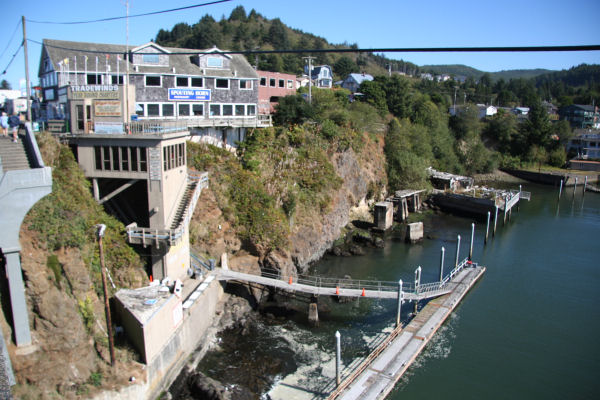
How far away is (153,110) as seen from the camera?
4025 centimetres

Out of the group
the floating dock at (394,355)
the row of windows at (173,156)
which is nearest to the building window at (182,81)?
the row of windows at (173,156)

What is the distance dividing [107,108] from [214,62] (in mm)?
19245

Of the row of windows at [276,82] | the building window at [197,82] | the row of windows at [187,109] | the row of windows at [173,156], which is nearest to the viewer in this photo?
the row of windows at [173,156]

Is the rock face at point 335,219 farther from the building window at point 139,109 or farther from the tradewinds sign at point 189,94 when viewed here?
the building window at point 139,109

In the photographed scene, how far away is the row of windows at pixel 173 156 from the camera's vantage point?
26406 mm

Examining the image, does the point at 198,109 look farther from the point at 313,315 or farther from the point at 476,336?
the point at 476,336

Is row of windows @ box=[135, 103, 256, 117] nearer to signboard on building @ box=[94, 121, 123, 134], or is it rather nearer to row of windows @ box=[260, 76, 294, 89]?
row of windows @ box=[260, 76, 294, 89]

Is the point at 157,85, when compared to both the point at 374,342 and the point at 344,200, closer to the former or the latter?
the point at 344,200

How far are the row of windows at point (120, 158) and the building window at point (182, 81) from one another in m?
16.9

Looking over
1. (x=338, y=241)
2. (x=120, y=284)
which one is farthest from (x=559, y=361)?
(x=120, y=284)

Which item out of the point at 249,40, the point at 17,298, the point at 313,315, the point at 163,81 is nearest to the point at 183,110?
the point at 163,81

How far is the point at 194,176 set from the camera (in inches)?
1222

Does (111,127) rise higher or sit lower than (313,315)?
higher

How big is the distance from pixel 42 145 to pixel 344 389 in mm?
21456
